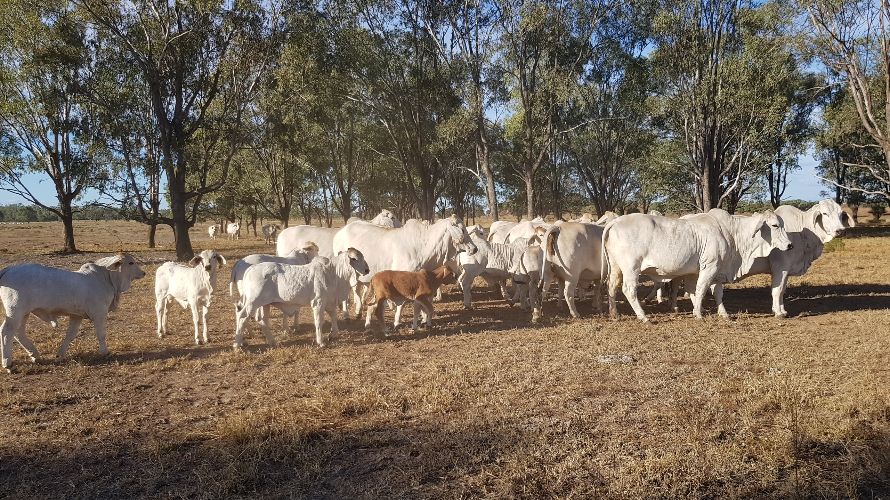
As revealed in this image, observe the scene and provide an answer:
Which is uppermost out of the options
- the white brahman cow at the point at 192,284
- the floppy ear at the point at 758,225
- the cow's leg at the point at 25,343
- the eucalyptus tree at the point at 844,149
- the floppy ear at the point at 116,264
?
the eucalyptus tree at the point at 844,149

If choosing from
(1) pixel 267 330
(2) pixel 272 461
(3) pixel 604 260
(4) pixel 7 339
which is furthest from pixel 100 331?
(3) pixel 604 260

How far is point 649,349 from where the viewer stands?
8.85 meters

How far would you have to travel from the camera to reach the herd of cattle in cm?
912

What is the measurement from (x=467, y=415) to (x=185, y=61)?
1002 inches

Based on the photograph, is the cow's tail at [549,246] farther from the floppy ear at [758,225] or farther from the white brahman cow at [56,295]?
the white brahman cow at [56,295]

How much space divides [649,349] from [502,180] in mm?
41427

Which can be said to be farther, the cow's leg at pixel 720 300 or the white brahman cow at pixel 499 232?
the white brahman cow at pixel 499 232

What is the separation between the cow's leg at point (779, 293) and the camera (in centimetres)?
1156

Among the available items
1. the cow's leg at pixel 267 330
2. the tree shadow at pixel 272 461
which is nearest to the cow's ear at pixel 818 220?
the tree shadow at pixel 272 461

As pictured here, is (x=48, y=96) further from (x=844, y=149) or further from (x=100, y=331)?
(x=844, y=149)

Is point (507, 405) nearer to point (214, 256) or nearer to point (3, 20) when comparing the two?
point (214, 256)

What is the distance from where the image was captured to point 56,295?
862 cm

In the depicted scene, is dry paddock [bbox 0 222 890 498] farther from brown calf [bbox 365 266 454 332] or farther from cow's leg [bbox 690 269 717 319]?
cow's leg [bbox 690 269 717 319]

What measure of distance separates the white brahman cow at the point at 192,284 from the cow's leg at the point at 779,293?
10664mm
